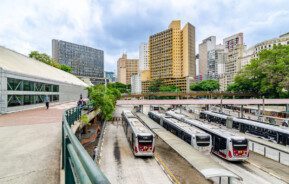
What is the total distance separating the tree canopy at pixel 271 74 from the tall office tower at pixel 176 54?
62.3 m

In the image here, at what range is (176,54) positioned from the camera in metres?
147

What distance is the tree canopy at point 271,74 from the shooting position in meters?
65.3

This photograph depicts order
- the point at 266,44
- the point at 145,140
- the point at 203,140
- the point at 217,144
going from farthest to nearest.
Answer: the point at 266,44, the point at 217,144, the point at 145,140, the point at 203,140

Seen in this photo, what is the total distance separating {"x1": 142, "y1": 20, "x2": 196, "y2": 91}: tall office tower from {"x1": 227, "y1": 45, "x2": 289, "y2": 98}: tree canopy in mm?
62261

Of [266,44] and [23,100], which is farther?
[266,44]

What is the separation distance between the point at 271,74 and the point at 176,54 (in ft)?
273

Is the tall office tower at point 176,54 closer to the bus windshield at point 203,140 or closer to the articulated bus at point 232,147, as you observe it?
the articulated bus at point 232,147

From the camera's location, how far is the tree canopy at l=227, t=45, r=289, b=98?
214 feet

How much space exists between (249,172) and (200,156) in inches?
227

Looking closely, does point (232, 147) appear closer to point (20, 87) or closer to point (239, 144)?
point (239, 144)

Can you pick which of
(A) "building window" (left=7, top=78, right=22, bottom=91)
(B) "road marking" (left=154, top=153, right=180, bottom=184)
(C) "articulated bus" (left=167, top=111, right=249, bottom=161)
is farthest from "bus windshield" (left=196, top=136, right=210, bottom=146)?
(A) "building window" (left=7, top=78, right=22, bottom=91)

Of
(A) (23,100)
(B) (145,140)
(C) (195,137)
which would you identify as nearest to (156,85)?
(A) (23,100)

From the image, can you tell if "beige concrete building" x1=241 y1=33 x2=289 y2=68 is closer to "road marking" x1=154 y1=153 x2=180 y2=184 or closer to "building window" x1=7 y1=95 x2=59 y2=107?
"road marking" x1=154 y1=153 x2=180 y2=184

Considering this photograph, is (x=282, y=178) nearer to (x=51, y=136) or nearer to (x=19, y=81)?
(x=51, y=136)
